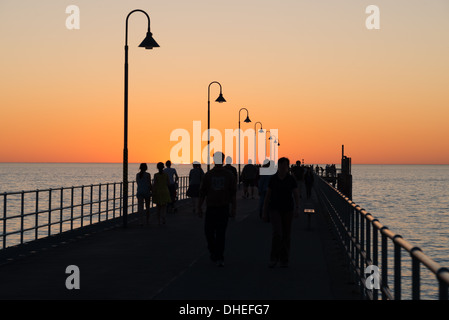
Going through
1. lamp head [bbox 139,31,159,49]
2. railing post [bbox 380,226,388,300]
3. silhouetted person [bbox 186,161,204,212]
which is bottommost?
railing post [bbox 380,226,388,300]

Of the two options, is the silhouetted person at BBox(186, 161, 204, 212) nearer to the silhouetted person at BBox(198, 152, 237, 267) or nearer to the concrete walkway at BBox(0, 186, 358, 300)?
the concrete walkway at BBox(0, 186, 358, 300)

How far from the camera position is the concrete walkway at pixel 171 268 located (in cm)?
941

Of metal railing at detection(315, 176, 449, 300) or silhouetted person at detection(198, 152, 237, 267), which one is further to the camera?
silhouetted person at detection(198, 152, 237, 267)

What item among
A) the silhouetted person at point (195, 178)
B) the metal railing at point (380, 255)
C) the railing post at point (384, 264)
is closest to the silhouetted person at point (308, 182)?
the silhouetted person at point (195, 178)

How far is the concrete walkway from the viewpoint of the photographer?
9.41 meters

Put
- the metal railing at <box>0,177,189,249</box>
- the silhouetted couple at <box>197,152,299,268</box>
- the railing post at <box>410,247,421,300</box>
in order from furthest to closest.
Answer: the metal railing at <box>0,177,189,249</box> < the silhouetted couple at <box>197,152,299,268</box> < the railing post at <box>410,247,421,300</box>

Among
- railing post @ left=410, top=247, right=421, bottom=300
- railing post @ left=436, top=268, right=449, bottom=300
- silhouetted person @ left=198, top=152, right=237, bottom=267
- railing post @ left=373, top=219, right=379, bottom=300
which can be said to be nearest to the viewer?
railing post @ left=436, top=268, right=449, bottom=300

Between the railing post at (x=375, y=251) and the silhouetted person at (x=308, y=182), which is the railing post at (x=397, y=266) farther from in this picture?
the silhouetted person at (x=308, y=182)

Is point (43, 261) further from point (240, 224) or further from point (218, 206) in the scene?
point (240, 224)

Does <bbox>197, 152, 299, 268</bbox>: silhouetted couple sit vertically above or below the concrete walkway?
above

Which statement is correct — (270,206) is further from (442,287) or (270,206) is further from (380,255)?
(442,287)

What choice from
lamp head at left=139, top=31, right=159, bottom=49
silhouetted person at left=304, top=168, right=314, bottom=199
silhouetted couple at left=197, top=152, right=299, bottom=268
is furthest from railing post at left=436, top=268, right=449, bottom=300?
silhouetted person at left=304, top=168, right=314, bottom=199

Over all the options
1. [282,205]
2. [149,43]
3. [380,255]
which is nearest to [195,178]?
[149,43]
